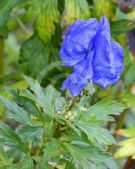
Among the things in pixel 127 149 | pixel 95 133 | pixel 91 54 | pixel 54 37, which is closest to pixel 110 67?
pixel 91 54

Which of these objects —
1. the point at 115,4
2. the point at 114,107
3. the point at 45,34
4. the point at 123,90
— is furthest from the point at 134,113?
the point at 114,107

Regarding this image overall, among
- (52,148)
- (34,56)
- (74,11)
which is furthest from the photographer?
(34,56)

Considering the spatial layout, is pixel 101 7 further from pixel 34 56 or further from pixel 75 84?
pixel 75 84

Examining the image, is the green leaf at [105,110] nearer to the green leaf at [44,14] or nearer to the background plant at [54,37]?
the background plant at [54,37]

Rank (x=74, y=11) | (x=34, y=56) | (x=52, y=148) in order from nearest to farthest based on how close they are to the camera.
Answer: (x=52, y=148) → (x=74, y=11) → (x=34, y=56)

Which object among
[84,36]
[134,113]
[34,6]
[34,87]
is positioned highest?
[34,6]

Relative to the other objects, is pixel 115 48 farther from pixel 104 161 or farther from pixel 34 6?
pixel 34 6

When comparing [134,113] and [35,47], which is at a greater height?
[35,47]
